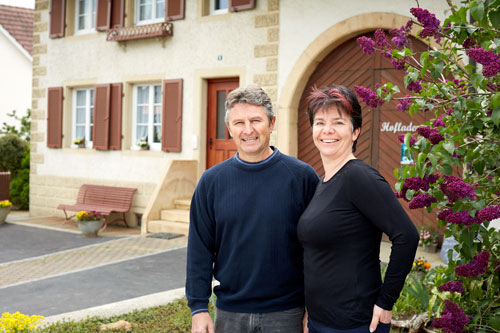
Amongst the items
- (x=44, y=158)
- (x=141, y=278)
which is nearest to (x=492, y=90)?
(x=141, y=278)

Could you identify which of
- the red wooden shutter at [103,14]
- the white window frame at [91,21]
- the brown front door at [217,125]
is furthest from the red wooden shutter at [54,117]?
the brown front door at [217,125]

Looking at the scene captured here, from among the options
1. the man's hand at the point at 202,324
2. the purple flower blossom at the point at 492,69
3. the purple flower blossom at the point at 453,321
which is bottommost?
the man's hand at the point at 202,324

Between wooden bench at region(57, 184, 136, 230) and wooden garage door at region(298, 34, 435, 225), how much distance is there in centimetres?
425

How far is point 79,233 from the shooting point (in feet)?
38.4

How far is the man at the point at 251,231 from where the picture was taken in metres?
2.61

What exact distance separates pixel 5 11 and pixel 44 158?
12.0 m

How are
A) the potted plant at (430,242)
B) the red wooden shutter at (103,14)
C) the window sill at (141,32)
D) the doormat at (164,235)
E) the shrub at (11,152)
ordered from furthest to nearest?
the shrub at (11,152) → the red wooden shutter at (103,14) → the window sill at (141,32) → the doormat at (164,235) → the potted plant at (430,242)

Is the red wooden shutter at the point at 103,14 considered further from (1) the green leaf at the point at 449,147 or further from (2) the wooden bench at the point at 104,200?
(1) the green leaf at the point at 449,147

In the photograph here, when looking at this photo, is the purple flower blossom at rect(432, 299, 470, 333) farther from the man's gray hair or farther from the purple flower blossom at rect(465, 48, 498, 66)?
the man's gray hair

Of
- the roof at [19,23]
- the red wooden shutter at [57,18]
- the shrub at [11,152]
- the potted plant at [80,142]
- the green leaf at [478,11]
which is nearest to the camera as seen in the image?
the green leaf at [478,11]

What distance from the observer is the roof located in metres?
23.2

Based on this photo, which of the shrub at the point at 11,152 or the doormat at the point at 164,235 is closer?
the doormat at the point at 164,235

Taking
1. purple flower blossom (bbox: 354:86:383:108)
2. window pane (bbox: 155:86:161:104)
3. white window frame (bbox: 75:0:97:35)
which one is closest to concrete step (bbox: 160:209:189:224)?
window pane (bbox: 155:86:161:104)

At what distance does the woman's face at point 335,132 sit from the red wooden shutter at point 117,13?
11.0 m
